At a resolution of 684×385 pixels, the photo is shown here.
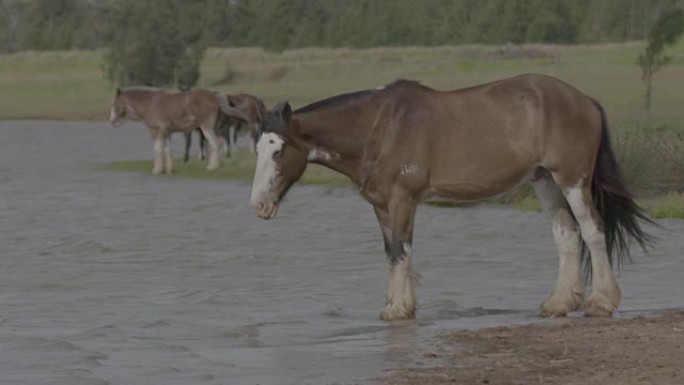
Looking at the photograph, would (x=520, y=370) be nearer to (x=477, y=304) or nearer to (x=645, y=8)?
(x=477, y=304)

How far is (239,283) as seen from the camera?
14.9 metres

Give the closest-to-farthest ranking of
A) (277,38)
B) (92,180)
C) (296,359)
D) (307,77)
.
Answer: (296,359) < (92,180) < (307,77) < (277,38)

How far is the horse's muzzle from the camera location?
11227mm

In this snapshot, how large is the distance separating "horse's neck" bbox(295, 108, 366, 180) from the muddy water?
118 cm

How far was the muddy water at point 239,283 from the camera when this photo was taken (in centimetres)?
1005

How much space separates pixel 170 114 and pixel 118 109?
1.61 metres

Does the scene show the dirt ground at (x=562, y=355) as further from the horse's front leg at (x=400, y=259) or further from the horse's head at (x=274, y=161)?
the horse's head at (x=274, y=161)

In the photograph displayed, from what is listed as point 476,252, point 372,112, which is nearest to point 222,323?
point 372,112

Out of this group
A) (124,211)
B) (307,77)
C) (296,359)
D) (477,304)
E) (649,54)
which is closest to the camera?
(296,359)

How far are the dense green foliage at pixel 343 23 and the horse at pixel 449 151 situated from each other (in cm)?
5224

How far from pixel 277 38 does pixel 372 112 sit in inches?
3372

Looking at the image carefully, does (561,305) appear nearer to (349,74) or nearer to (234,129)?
(234,129)

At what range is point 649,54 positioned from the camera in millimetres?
35188

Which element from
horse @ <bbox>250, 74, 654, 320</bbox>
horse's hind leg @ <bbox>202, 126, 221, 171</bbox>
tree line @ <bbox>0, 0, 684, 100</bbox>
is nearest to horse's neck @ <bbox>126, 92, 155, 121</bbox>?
horse's hind leg @ <bbox>202, 126, 221, 171</bbox>
